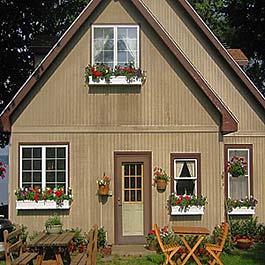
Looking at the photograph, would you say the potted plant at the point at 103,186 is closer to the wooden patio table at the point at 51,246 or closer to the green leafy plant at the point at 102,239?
the green leafy plant at the point at 102,239

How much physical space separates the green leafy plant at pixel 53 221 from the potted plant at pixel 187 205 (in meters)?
2.97


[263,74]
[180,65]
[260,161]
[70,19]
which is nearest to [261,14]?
[263,74]

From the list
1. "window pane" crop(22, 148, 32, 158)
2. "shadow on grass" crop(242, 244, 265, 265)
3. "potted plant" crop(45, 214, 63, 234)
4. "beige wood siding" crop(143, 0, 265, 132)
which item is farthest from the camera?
"beige wood siding" crop(143, 0, 265, 132)

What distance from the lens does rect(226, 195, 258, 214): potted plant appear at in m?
16.8

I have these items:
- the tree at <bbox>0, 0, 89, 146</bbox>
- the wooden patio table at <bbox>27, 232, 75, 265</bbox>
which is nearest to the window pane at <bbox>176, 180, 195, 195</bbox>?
the wooden patio table at <bbox>27, 232, 75, 265</bbox>

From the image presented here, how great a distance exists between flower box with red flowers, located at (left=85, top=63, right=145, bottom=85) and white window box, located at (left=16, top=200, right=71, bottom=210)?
3.28 m

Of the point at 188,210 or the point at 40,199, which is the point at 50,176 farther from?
the point at 188,210

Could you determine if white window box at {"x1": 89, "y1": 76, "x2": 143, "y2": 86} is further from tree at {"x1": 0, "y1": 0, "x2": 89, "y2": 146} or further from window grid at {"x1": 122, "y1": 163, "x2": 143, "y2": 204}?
tree at {"x1": 0, "y1": 0, "x2": 89, "y2": 146}

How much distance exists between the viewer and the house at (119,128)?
49.5ft

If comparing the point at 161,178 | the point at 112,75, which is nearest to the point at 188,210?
the point at 161,178

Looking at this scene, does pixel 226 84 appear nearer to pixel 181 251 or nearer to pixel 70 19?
pixel 181 251

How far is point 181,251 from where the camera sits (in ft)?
44.6

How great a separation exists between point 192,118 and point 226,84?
3337 mm

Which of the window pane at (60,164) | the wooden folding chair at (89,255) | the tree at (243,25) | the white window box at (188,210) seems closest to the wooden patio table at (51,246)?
the wooden folding chair at (89,255)
